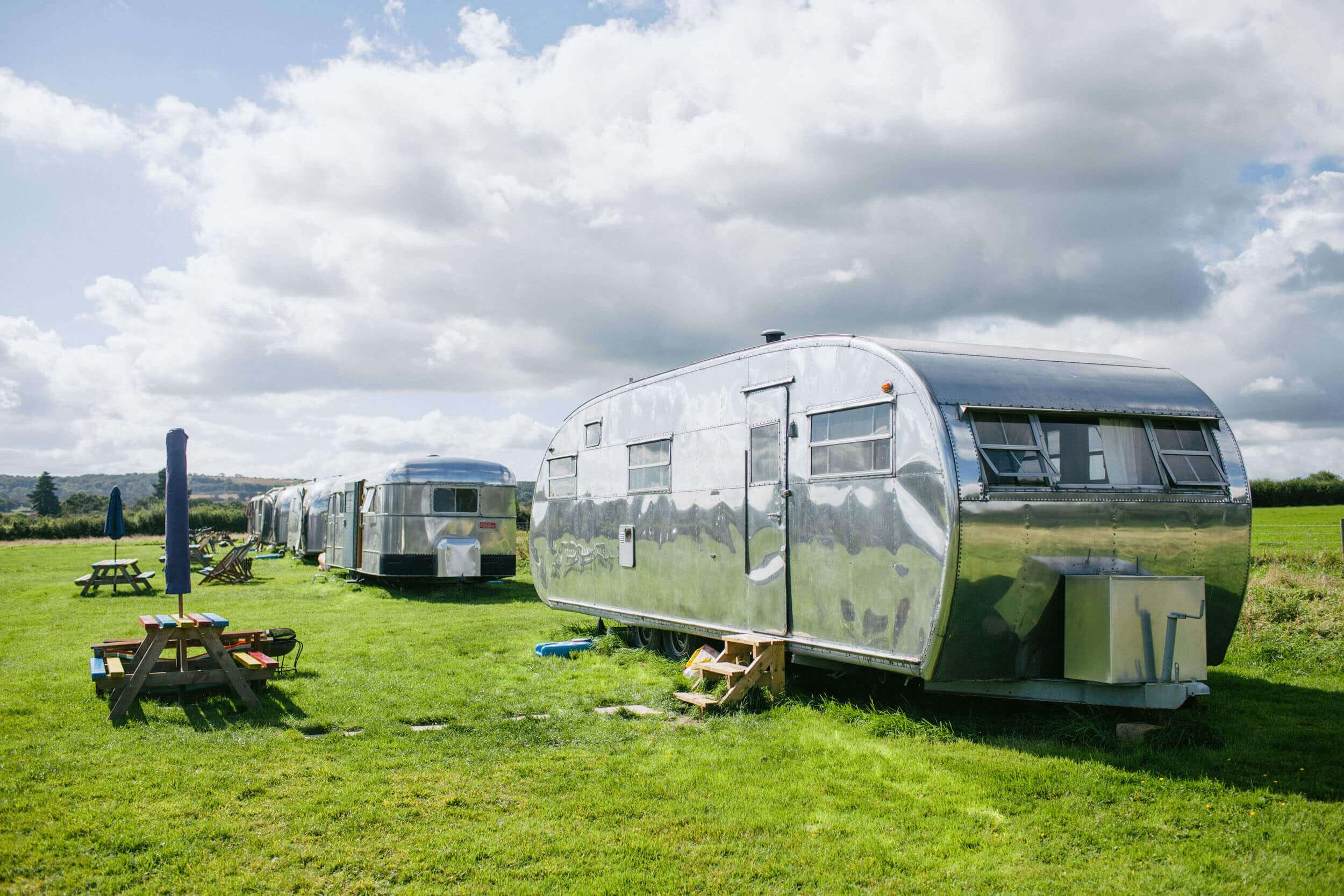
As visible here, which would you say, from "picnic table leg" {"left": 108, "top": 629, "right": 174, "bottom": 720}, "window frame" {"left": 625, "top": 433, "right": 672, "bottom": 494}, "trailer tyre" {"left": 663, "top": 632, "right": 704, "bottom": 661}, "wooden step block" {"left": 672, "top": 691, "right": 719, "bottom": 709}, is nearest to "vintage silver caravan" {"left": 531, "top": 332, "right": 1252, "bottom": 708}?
"wooden step block" {"left": 672, "top": 691, "right": 719, "bottom": 709}

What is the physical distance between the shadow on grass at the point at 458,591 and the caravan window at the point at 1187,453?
1324 centimetres

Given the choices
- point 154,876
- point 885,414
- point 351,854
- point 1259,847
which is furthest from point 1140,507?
point 154,876

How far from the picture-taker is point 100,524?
57.9m

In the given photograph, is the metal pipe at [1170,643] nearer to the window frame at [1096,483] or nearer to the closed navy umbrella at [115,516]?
the window frame at [1096,483]

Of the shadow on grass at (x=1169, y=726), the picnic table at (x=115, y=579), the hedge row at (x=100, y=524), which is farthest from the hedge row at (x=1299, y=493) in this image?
the hedge row at (x=100, y=524)

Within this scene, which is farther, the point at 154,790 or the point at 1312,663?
the point at 1312,663

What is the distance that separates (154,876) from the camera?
500cm

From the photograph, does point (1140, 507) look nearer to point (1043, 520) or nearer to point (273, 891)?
point (1043, 520)

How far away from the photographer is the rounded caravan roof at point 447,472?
67.3 feet

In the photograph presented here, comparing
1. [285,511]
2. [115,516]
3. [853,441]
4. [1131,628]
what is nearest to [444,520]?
[115,516]

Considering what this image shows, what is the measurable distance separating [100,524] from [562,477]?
55.4 metres

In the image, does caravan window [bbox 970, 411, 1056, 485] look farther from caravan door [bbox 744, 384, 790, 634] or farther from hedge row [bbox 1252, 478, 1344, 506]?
hedge row [bbox 1252, 478, 1344, 506]

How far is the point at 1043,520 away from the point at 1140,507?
99 cm

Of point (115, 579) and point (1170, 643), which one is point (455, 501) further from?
point (1170, 643)
